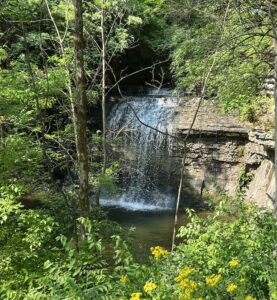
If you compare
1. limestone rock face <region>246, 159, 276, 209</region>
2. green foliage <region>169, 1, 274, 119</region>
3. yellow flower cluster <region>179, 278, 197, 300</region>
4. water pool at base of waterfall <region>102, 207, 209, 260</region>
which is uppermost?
green foliage <region>169, 1, 274, 119</region>

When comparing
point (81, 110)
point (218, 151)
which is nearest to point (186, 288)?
point (81, 110)

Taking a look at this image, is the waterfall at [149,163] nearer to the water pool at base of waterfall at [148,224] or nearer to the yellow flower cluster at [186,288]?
the water pool at base of waterfall at [148,224]

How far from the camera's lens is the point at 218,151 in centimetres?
1302

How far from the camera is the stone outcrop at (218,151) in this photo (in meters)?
12.0

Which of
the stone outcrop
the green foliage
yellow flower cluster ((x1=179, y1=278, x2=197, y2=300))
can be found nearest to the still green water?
the stone outcrop

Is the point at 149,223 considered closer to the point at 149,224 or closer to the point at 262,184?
the point at 149,224

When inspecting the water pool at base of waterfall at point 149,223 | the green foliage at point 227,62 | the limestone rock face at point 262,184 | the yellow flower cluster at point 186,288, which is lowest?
the water pool at base of waterfall at point 149,223

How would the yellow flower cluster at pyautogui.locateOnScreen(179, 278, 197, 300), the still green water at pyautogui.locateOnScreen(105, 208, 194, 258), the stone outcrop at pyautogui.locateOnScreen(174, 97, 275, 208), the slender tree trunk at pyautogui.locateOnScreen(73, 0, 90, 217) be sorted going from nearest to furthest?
the yellow flower cluster at pyautogui.locateOnScreen(179, 278, 197, 300), the slender tree trunk at pyautogui.locateOnScreen(73, 0, 90, 217), the still green water at pyautogui.locateOnScreen(105, 208, 194, 258), the stone outcrop at pyautogui.locateOnScreen(174, 97, 275, 208)

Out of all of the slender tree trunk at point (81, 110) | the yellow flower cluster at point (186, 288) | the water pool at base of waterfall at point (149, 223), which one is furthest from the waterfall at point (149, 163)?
the yellow flower cluster at point (186, 288)

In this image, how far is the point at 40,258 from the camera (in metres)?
4.83

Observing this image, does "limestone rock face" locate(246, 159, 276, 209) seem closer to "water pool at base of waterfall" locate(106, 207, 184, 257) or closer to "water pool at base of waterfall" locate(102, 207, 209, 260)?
"water pool at base of waterfall" locate(102, 207, 209, 260)

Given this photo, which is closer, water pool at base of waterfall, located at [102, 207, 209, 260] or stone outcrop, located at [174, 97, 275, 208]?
water pool at base of waterfall, located at [102, 207, 209, 260]

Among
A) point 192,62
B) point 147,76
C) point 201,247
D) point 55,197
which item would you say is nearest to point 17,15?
point 55,197

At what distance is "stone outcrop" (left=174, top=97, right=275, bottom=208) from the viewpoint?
471 inches
